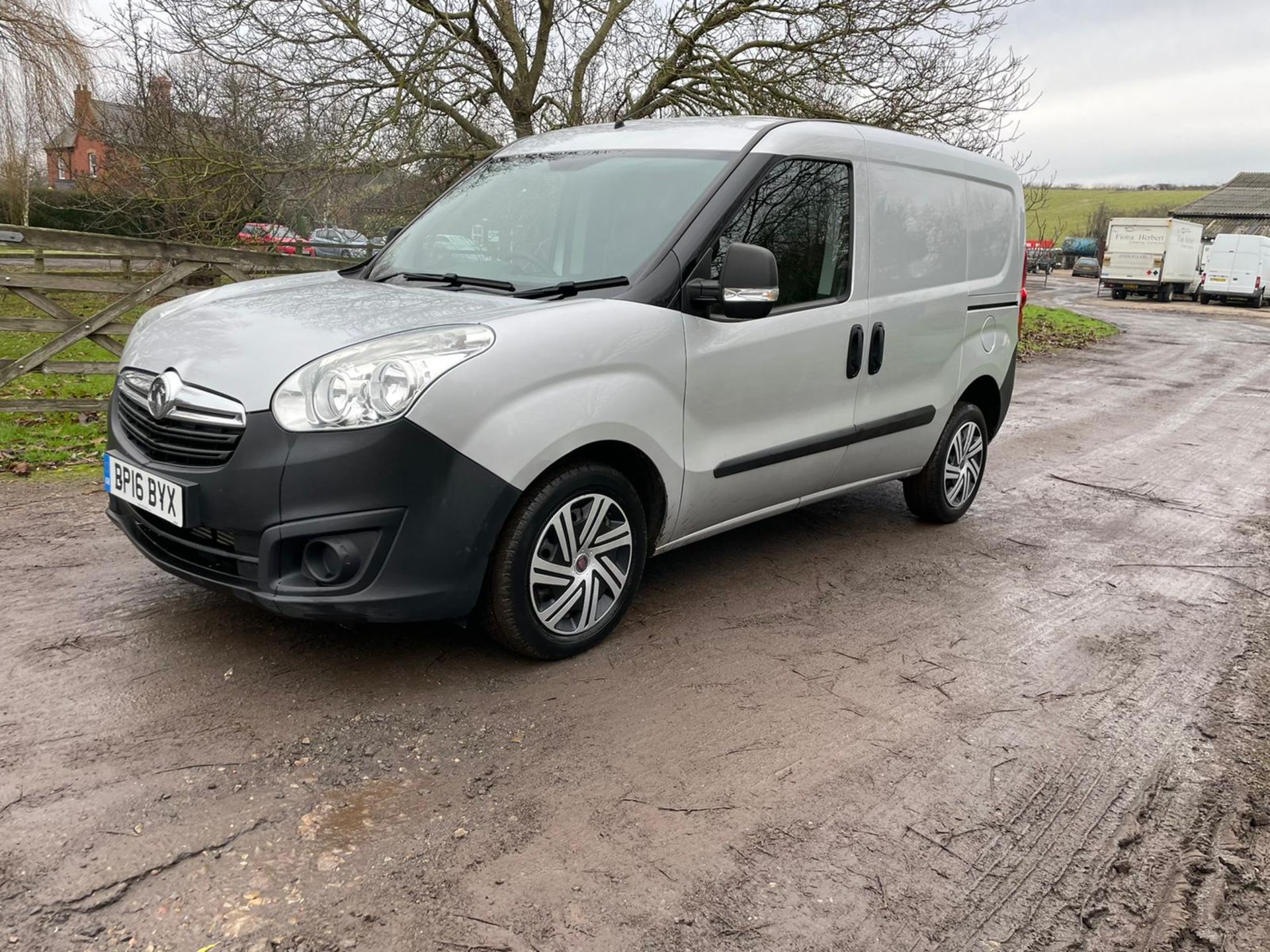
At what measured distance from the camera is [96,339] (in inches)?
309

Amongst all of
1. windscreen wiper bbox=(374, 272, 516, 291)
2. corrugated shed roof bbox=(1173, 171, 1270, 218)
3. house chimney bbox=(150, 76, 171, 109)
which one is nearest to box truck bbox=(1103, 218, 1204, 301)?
corrugated shed roof bbox=(1173, 171, 1270, 218)

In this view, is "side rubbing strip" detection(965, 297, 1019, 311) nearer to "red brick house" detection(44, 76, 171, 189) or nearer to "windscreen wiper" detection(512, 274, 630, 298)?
"windscreen wiper" detection(512, 274, 630, 298)

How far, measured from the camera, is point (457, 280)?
13.3 ft

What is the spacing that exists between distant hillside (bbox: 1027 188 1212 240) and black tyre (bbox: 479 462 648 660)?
78.1 metres

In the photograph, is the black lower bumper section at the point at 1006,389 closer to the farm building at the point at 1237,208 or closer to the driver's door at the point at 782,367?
the driver's door at the point at 782,367

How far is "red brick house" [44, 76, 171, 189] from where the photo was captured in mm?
13062

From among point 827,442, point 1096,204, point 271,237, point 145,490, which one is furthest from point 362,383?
point 1096,204

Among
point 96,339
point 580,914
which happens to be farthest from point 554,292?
point 96,339

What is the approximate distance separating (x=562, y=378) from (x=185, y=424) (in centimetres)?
125

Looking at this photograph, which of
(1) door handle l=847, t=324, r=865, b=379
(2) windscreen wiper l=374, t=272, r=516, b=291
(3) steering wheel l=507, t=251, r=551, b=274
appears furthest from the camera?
(1) door handle l=847, t=324, r=865, b=379

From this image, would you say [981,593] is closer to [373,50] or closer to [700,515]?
[700,515]

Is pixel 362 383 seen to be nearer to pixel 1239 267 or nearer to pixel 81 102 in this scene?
pixel 81 102

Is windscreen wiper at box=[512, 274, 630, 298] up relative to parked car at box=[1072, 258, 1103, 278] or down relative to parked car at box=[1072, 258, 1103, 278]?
down

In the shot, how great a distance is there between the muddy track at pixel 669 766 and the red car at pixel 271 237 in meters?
8.96
